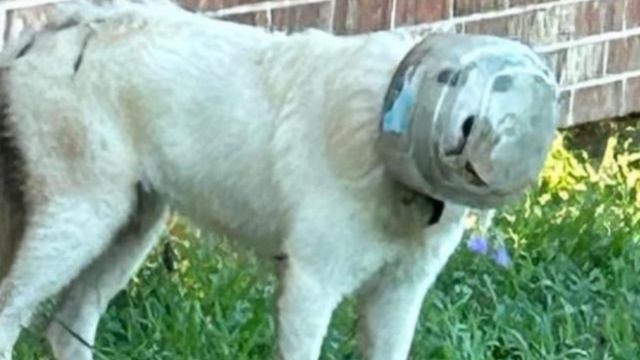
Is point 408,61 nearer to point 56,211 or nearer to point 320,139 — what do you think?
point 320,139

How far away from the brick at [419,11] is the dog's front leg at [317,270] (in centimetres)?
309

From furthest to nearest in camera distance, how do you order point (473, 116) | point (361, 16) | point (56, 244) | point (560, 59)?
point (560, 59)
point (361, 16)
point (56, 244)
point (473, 116)

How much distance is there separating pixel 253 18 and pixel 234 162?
2.40 m

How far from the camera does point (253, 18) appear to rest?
864cm

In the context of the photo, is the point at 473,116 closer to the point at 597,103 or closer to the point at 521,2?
the point at 521,2

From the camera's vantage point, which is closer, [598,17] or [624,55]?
[598,17]

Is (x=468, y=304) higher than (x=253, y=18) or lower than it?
lower

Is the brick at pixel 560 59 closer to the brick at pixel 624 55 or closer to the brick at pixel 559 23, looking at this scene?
the brick at pixel 559 23

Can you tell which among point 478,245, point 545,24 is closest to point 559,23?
point 545,24

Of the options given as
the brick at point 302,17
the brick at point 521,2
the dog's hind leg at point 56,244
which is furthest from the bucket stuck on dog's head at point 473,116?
the brick at point 521,2

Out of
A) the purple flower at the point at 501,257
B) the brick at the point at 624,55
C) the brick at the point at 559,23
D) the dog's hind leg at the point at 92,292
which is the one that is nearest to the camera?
the dog's hind leg at the point at 92,292

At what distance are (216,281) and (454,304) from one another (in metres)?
0.80

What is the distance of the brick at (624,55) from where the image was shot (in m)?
10.1

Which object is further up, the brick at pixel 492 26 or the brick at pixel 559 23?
the brick at pixel 492 26
